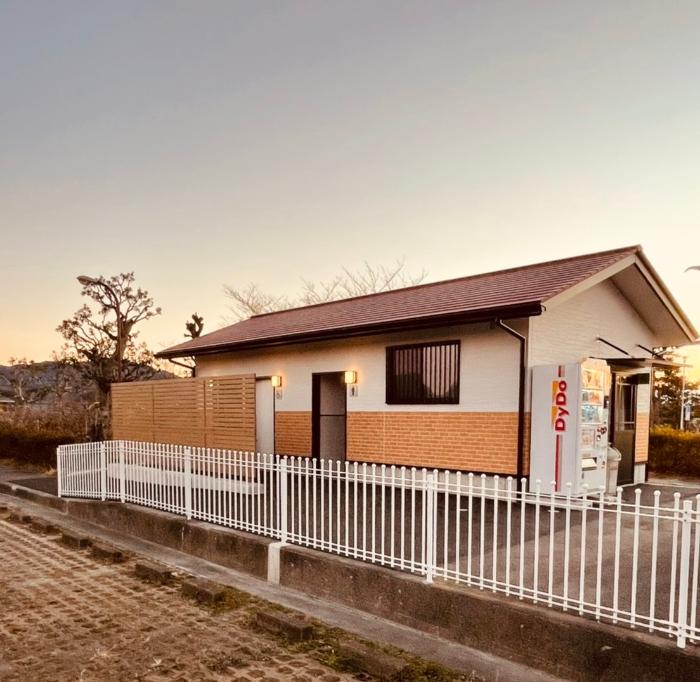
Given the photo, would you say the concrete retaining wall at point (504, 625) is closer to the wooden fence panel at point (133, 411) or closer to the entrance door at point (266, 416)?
the wooden fence panel at point (133, 411)

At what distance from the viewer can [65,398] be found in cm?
2441

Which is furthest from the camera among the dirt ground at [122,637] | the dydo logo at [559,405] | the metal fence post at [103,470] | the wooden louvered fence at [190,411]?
the metal fence post at [103,470]

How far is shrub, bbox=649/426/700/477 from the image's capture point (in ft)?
46.0

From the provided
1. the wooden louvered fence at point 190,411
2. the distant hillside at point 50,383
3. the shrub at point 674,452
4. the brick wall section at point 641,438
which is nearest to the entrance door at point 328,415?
the wooden louvered fence at point 190,411

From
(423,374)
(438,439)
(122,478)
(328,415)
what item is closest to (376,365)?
(423,374)

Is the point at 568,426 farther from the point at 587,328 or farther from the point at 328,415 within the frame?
the point at 328,415

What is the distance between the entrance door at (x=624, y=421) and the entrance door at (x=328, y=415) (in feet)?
19.0

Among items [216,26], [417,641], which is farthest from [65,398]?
[417,641]

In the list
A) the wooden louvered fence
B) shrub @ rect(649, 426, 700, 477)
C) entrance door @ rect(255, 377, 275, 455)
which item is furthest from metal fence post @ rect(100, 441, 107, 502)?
shrub @ rect(649, 426, 700, 477)

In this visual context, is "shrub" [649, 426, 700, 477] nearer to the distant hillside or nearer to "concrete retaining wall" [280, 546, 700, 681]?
"concrete retaining wall" [280, 546, 700, 681]

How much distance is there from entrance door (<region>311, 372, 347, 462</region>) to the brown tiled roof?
4.57 feet

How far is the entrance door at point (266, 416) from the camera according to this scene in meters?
12.9

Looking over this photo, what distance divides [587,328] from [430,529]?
6.82 meters

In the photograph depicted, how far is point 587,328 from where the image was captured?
32.9 feet
